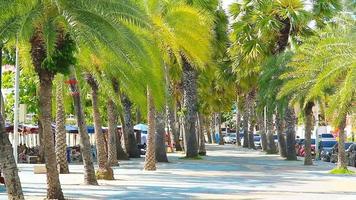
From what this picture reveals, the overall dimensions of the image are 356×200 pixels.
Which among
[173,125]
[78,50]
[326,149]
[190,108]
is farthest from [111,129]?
[173,125]

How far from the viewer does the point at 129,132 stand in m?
38.2

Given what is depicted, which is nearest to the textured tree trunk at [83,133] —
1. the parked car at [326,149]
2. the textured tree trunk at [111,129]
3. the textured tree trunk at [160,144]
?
the textured tree trunk at [111,129]

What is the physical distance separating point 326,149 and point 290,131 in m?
4.67

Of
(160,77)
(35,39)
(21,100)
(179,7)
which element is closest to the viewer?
(35,39)

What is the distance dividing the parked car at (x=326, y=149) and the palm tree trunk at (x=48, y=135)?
25.9 meters

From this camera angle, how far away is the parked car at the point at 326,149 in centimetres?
3914

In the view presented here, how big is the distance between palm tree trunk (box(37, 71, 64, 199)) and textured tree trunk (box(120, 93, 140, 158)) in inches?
836

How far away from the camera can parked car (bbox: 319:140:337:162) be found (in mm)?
39138

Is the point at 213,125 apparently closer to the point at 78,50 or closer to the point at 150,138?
the point at 150,138

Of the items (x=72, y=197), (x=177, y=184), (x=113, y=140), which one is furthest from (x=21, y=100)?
(x=72, y=197)

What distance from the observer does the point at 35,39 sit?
1526cm

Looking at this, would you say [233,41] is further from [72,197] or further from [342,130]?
[72,197]

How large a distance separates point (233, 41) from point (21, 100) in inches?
478

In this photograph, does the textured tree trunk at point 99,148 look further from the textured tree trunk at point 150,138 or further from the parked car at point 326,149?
the parked car at point 326,149
